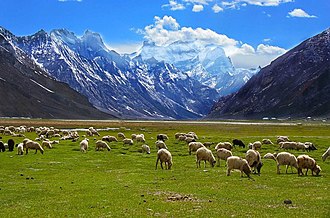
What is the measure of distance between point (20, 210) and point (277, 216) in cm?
1201

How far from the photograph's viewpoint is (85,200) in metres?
23.0

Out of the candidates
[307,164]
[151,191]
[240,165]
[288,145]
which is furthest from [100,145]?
[151,191]

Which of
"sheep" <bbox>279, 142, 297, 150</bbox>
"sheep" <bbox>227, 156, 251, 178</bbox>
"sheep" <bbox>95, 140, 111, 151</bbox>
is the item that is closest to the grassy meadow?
"sheep" <bbox>227, 156, 251, 178</bbox>

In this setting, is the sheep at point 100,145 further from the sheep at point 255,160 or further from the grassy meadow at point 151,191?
the sheep at point 255,160

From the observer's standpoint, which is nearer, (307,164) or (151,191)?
(151,191)

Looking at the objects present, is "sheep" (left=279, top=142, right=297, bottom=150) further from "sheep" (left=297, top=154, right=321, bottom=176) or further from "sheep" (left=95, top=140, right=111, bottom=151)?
"sheep" (left=95, top=140, right=111, bottom=151)

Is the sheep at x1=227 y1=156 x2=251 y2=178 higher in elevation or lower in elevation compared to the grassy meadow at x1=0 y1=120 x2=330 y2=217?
higher

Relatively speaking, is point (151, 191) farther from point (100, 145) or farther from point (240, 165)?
point (100, 145)

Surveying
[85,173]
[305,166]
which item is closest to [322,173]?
[305,166]

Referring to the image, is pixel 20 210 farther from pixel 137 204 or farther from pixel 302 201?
pixel 302 201

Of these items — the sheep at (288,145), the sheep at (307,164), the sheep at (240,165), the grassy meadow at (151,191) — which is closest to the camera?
the grassy meadow at (151,191)

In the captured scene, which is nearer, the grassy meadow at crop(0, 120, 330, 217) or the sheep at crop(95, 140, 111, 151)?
the grassy meadow at crop(0, 120, 330, 217)

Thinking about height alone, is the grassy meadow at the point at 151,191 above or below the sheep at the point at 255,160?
below

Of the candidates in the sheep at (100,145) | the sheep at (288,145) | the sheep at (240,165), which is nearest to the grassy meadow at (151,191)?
the sheep at (240,165)
